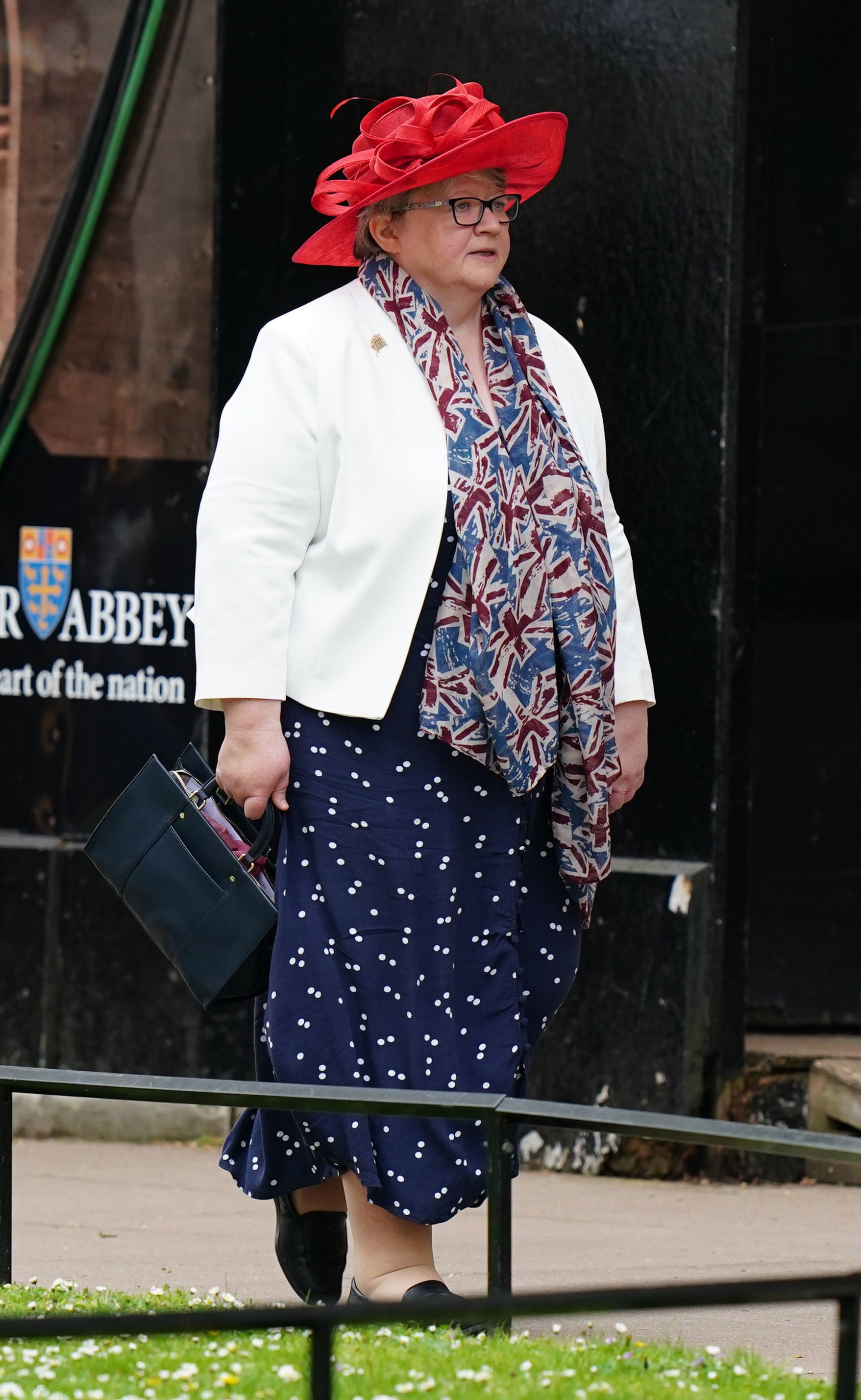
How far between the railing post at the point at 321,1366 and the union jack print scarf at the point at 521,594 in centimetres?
174

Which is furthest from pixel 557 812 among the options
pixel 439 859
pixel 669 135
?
pixel 669 135

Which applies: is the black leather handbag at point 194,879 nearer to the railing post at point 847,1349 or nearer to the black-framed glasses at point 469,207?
the black-framed glasses at point 469,207

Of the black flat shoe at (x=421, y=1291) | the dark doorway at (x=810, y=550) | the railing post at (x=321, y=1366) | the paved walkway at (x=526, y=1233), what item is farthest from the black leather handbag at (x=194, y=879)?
the dark doorway at (x=810, y=550)

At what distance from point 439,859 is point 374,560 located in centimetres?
52

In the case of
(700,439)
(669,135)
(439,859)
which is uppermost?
(669,135)

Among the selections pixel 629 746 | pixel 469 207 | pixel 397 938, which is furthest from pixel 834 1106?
pixel 469 207

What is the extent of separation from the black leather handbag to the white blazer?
0.64ft

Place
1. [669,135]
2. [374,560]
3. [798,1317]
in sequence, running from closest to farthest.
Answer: [374,560] → [798,1317] → [669,135]

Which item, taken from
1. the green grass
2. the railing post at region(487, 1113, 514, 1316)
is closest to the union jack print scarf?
the railing post at region(487, 1113, 514, 1316)

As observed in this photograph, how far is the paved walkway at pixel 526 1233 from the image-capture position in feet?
13.2

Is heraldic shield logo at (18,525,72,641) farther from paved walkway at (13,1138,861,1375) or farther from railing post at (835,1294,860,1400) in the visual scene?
railing post at (835,1294,860,1400)

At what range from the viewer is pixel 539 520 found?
3.42 metres

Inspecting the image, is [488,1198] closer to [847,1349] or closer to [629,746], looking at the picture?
[629,746]

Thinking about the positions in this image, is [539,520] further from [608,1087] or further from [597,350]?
[608,1087]
